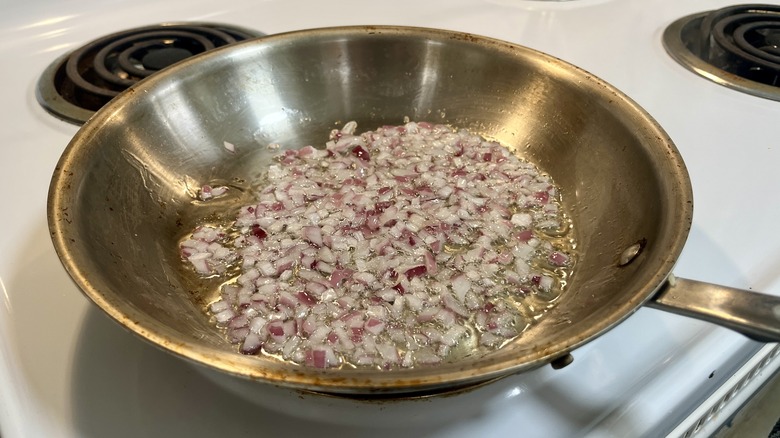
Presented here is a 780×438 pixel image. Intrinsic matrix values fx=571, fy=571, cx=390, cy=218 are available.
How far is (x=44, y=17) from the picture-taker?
3.44ft

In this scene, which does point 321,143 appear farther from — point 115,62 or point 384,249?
point 115,62

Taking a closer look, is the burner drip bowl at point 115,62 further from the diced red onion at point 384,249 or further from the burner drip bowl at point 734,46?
the burner drip bowl at point 734,46

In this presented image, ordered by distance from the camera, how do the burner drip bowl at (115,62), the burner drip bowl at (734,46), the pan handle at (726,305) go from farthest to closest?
the burner drip bowl at (734,46) < the burner drip bowl at (115,62) < the pan handle at (726,305)

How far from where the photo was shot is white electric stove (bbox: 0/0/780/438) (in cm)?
46

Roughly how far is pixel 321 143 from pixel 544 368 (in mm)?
479

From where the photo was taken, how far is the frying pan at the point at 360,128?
40 centimetres

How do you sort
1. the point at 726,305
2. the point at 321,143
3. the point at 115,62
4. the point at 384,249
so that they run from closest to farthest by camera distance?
the point at 726,305 → the point at 384,249 → the point at 321,143 → the point at 115,62

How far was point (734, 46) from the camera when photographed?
99 cm

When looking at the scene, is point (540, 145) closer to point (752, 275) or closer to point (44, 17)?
point (752, 275)

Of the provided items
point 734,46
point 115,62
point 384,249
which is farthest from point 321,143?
point 734,46

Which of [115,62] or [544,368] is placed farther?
[115,62]

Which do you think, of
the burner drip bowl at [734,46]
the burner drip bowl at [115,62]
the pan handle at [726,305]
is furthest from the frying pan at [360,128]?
the burner drip bowl at [734,46]

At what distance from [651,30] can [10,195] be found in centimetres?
109

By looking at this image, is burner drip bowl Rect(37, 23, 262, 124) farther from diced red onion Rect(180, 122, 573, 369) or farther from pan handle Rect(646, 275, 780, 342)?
pan handle Rect(646, 275, 780, 342)
